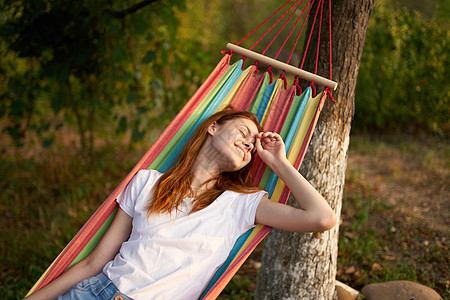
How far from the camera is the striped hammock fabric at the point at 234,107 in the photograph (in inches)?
61.4

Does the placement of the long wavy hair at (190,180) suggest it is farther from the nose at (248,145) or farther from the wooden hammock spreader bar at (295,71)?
the wooden hammock spreader bar at (295,71)

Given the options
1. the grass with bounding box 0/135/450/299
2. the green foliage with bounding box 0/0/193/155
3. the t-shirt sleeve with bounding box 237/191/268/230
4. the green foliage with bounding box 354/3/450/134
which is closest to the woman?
the t-shirt sleeve with bounding box 237/191/268/230

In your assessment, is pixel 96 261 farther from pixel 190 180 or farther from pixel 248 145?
pixel 248 145

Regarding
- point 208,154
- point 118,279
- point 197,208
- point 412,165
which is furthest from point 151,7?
point 412,165

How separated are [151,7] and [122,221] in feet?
6.77

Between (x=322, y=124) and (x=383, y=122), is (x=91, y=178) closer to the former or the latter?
(x=322, y=124)

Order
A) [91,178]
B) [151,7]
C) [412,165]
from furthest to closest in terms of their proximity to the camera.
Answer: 1. [412,165]
2. [91,178]
3. [151,7]

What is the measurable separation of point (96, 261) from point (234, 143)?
717mm

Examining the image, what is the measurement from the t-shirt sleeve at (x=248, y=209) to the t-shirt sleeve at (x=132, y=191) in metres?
0.40

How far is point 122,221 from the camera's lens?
1643 millimetres

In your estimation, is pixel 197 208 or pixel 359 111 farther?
pixel 359 111

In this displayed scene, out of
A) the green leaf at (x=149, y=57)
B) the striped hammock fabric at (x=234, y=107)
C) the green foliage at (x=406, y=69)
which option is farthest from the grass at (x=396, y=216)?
the green leaf at (x=149, y=57)

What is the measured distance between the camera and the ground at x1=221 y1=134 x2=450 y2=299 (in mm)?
2459

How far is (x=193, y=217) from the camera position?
1539mm
